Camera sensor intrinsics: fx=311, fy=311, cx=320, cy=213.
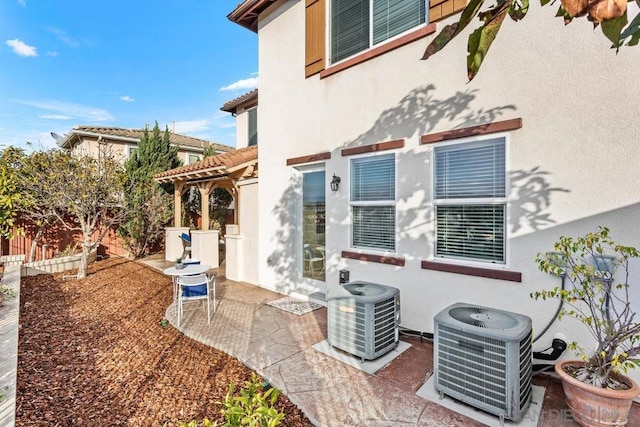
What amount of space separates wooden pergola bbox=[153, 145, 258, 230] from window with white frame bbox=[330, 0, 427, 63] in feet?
12.8

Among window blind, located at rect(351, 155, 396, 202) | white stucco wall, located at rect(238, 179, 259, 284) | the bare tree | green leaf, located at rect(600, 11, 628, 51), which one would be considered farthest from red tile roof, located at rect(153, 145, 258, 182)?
green leaf, located at rect(600, 11, 628, 51)

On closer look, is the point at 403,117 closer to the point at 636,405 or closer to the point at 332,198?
the point at 332,198

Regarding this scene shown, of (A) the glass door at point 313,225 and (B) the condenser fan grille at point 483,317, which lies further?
(A) the glass door at point 313,225

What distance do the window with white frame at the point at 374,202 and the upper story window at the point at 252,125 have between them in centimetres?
706

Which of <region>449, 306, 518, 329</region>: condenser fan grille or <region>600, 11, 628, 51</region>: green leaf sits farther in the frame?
<region>449, 306, 518, 329</region>: condenser fan grille

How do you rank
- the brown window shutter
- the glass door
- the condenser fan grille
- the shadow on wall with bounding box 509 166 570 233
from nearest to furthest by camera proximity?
1. the condenser fan grille
2. the shadow on wall with bounding box 509 166 570 233
3. the brown window shutter
4. the glass door

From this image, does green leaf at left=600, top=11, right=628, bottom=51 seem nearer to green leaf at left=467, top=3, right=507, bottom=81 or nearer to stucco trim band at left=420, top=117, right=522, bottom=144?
green leaf at left=467, top=3, right=507, bottom=81

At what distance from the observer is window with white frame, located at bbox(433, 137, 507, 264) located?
15.9ft

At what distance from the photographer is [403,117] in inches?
231

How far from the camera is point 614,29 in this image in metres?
1.08

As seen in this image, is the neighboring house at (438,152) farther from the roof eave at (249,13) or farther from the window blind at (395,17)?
the roof eave at (249,13)

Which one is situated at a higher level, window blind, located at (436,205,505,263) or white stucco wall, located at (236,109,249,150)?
white stucco wall, located at (236,109,249,150)

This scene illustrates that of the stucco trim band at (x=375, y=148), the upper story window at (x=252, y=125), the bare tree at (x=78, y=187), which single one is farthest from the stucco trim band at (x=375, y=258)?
the bare tree at (x=78, y=187)

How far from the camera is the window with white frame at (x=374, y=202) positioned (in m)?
6.17
